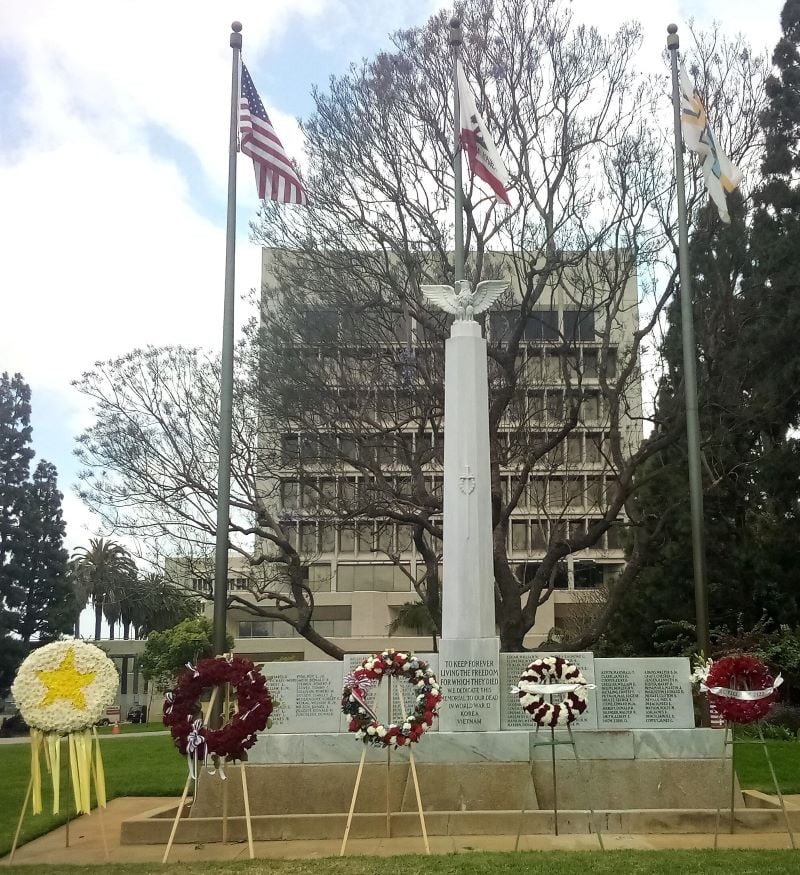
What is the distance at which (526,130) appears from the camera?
22297mm

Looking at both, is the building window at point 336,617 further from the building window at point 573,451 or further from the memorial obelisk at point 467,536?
the memorial obelisk at point 467,536

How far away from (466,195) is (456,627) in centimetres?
1166

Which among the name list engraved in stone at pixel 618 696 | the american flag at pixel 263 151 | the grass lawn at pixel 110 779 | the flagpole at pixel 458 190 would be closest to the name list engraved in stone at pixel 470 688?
the name list engraved in stone at pixel 618 696

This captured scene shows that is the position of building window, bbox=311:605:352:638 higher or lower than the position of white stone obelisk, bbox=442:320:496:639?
lower

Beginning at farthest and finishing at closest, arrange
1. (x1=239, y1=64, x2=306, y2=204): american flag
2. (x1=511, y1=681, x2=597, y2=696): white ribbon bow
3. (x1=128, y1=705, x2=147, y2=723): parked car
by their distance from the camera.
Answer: (x1=128, y1=705, x2=147, y2=723): parked car < (x1=239, y1=64, x2=306, y2=204): american flag < (x1=511, y1=681, x2=597, y2=696): white ribbon bow

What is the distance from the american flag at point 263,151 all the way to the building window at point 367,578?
4240 cm

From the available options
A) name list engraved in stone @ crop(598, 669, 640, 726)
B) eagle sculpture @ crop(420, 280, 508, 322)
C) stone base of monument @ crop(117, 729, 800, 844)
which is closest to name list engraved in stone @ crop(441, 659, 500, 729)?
stone base of monument @ crop(117, 729, 800, 844)

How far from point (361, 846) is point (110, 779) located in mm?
9245

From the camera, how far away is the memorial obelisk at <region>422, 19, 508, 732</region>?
13.7m

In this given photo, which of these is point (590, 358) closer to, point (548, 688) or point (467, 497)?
point (467, 497)

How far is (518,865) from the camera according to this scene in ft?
30.7

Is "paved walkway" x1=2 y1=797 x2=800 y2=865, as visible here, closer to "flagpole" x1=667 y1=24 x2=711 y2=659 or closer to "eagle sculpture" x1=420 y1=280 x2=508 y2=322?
"flagpole" x1=667 y1=24 x2=711 y2=659

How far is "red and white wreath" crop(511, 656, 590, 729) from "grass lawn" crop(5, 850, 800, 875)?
166 centimetres

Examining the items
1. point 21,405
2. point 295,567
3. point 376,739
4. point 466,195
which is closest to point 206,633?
point 21,405
